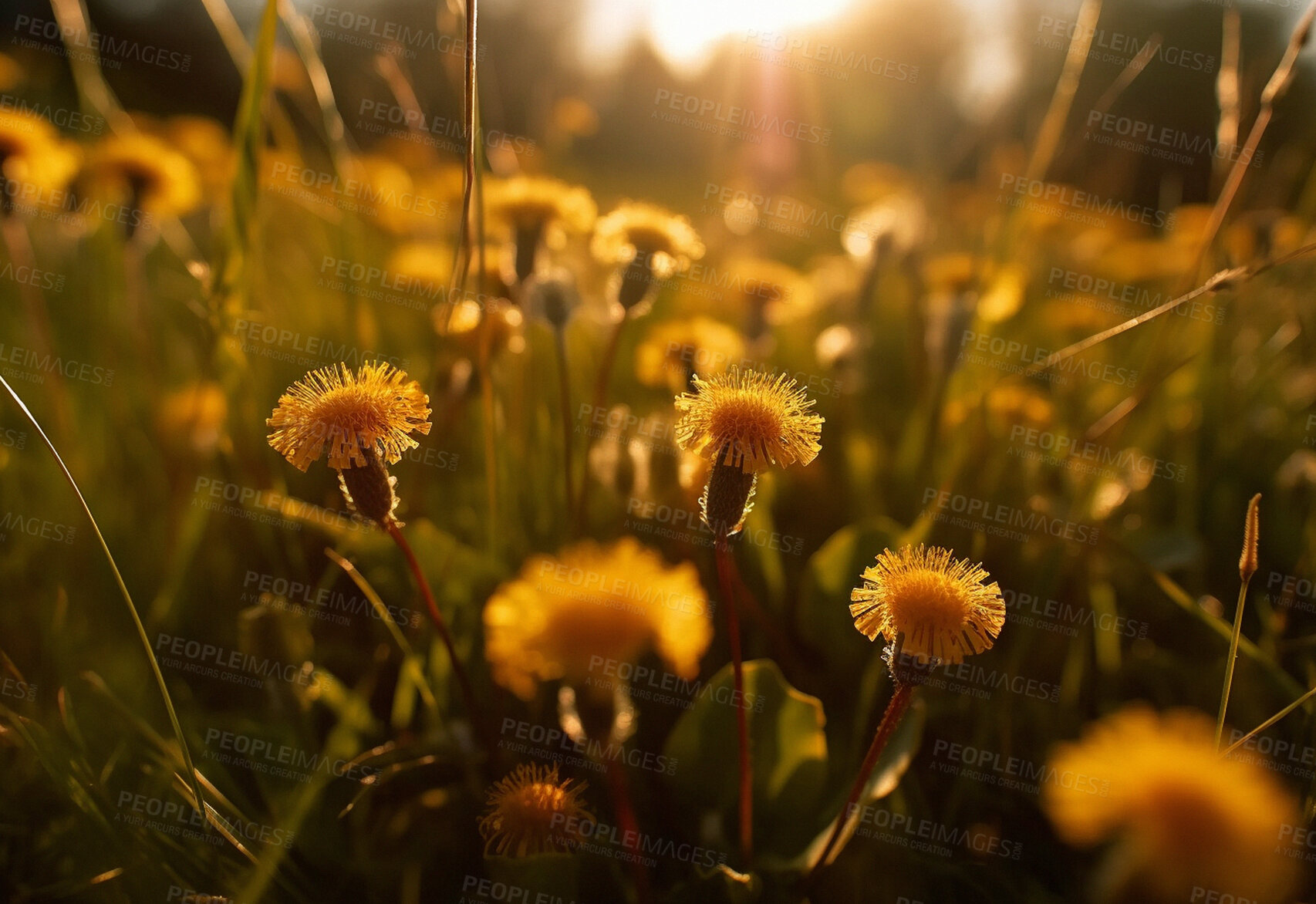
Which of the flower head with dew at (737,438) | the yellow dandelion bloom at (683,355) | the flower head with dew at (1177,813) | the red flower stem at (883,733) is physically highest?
the yellow dandelion bloom at (683,355)

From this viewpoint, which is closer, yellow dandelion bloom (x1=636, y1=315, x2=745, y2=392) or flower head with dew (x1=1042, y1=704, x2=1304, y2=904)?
flower head with dew (x1=1042, y1=704, x2=1304, y2=904)

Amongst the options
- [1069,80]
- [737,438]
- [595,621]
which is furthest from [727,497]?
[1069,80]

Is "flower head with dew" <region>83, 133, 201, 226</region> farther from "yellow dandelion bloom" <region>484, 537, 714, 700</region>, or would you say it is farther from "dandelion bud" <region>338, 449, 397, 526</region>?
"yellow dandelion bloom" <region>484, 537, 714, 700</region>

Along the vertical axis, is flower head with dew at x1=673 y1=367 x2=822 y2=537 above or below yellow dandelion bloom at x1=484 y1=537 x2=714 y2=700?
above

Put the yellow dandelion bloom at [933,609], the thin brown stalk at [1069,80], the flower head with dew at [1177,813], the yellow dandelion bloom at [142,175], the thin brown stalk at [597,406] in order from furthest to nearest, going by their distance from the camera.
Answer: the yellow dandelion bloom at [142,175], the thin brown stalk at [1069,80], the thin brown stalk at [597,406], the yellow dandelion bloom at [933,609], the flower head with dew at [1177,813]

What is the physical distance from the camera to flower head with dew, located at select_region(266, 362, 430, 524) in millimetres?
787

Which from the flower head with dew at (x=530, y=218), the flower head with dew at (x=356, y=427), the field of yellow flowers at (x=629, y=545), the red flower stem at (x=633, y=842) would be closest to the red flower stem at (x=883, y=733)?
the field of yellow flowers at (x=629, y=545)

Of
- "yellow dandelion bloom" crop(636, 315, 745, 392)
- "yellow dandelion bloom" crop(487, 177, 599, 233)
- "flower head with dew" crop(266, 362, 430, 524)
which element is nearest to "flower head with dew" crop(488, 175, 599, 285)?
"yellow dandelion bloom" crop(487, 177, 599, 233)

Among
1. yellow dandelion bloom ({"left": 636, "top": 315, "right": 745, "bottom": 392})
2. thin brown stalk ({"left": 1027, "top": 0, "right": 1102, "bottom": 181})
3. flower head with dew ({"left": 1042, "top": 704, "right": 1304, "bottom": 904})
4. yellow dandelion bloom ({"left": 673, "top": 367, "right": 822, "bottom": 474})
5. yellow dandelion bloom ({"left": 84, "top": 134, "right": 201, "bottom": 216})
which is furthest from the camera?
yellow dandelion bloom ({"left": 84, "top": 134, "right": 201, "bottom": 216})

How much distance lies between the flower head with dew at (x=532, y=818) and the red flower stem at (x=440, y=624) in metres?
0.14

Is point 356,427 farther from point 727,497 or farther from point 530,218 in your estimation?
point 530,218

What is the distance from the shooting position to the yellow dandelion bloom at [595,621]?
2.37 feet

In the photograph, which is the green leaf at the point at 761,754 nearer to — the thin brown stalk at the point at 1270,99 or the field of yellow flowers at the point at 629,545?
the field of yellow flowers at the point at 629,545

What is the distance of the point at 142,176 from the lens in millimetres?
1792
